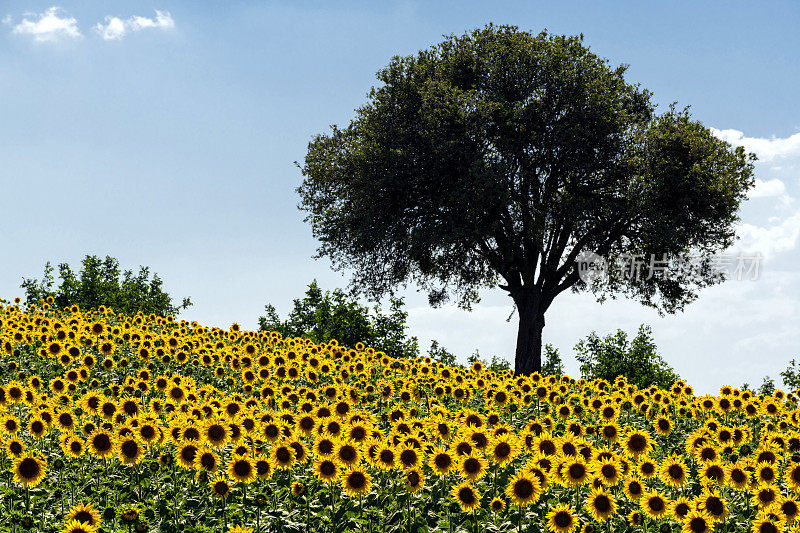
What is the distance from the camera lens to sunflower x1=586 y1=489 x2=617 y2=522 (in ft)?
25.7

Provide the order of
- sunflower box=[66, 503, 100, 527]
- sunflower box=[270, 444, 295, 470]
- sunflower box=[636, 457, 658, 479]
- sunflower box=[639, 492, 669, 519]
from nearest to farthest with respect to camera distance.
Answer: sunflower box=[66, 503, 100, 527] < sunflower box=[639, 492, 669, 519] < sunflower box=[270, 444, 295, 470] < sunflower box=[636, 457, 658, 479]

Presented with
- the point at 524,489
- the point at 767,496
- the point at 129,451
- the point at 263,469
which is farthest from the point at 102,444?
the point at 767,496

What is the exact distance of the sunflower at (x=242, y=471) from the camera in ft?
27.2

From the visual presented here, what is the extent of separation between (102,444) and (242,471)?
6.88ft

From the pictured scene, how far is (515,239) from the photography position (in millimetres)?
29938

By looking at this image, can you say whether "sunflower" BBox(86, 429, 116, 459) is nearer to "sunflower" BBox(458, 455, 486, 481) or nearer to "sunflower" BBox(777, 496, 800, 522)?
"sunflower" BBox(458, 455, 486, 481)

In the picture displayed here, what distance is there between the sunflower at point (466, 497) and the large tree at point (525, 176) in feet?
63.7

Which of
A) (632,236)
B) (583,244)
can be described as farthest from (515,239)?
(632,236)

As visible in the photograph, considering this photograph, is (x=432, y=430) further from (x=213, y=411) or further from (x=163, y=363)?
(x=163, y=363)

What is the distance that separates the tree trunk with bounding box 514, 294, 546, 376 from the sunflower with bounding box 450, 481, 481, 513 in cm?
2251

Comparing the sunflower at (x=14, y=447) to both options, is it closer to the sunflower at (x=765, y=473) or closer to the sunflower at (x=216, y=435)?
the sunflower at (x=216, y=435)

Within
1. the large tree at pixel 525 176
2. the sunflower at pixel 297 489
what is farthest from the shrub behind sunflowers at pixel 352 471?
the large tree at pixel 525 176

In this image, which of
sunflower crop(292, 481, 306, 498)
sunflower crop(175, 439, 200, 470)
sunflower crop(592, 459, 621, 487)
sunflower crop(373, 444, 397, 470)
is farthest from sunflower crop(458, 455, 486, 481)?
sunflower crop(175, 439, 200, 470)

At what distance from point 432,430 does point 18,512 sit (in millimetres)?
5075
